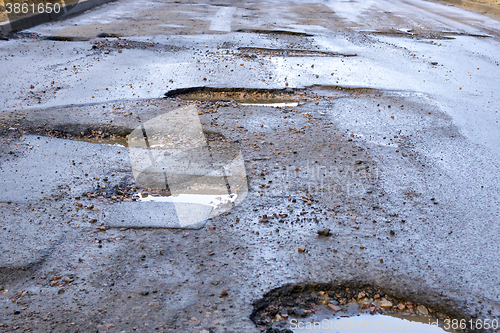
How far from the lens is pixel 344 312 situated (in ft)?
8.64

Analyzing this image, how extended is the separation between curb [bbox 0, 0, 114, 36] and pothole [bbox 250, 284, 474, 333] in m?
9.20

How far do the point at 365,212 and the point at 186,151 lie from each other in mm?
2005

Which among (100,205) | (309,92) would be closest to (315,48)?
(309,92)

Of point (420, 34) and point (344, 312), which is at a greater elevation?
point (420, 34)

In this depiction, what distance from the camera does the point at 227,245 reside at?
311cm

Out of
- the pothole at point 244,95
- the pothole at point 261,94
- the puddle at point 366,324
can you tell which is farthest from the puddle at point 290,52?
the puddle at point 366,324

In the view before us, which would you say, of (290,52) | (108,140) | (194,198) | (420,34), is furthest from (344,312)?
(420,34)

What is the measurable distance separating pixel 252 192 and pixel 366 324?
159cm

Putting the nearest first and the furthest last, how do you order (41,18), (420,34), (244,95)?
(244,95)
(41,18)
(420,34)

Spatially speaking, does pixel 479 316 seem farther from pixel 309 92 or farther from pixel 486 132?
pixel 309 92

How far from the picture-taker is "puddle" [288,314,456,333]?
2.53 m

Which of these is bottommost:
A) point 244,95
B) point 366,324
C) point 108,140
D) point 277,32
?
point 366,324

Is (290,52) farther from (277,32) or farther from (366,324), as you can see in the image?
(366,324)

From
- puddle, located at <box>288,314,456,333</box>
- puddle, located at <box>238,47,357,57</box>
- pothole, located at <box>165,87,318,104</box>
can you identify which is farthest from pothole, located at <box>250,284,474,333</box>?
puddle, located at <box>238,47,357,57</box>
